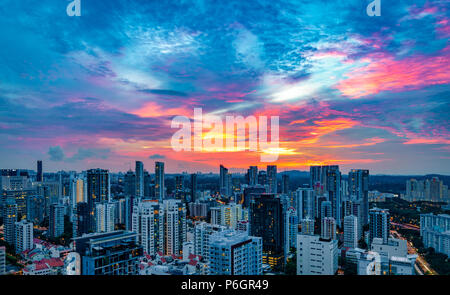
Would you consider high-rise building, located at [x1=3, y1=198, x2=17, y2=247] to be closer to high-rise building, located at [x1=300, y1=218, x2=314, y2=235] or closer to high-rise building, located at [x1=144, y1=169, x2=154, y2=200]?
high-rise building, located at [x1=144, y1=169, x2=154, y2=200]

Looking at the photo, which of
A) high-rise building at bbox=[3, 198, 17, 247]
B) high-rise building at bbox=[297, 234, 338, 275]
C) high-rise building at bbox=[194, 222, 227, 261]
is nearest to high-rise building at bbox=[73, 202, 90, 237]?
high-rise building at bbox=[3, 198, 17, 247]

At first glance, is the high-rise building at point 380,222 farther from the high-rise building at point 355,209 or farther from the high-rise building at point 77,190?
the high-rise building at point 77,190

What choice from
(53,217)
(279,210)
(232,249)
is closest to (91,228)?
(53,217)

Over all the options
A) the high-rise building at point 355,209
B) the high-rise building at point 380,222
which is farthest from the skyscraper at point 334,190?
the high-rise building at point 380,222

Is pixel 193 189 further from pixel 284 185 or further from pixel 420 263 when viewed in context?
pixel 420 263
